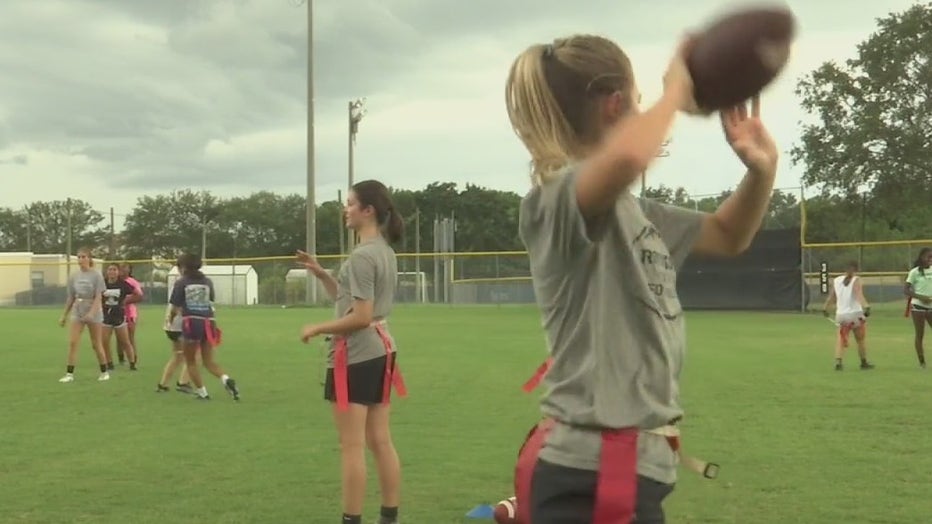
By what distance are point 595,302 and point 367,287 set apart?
3778 mm

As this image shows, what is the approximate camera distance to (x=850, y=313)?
17.8 m

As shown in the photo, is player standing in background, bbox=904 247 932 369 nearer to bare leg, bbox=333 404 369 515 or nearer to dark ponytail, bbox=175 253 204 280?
dark ponytail, bbox=175 253 204 280

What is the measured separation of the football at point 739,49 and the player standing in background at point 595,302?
18 centimetres

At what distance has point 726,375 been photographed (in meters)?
16.3

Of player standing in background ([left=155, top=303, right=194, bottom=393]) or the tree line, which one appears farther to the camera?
the tree line

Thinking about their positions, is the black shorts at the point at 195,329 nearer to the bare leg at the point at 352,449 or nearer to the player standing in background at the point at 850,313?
the bare leg at the point at 352,449

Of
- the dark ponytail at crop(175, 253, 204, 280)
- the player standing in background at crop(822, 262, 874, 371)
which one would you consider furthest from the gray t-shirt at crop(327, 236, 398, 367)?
the player standing in background at crop(822, 262, 874, 371)

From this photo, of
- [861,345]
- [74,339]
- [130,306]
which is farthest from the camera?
[130,306]

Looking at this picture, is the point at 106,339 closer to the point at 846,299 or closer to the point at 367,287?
the point at 846,299

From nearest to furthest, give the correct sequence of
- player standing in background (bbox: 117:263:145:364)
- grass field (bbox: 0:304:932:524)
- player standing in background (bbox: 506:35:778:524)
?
player standing in background (bbox: 506:35:778:524) < grass field (bbox: 0:304:932:524) < player standing in background (bbox: 117:263:145:364)

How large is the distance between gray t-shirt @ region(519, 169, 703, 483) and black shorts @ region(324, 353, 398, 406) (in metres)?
3.69

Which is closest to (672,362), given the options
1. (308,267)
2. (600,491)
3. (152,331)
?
(600,491)

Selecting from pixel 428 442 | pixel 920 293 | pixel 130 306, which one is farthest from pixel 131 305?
pixel 920 293

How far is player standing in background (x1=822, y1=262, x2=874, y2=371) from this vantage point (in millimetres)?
17406
